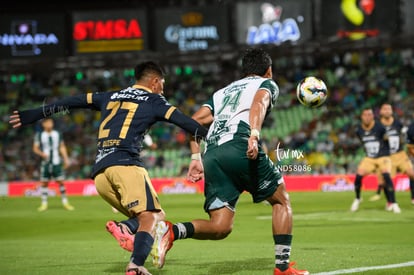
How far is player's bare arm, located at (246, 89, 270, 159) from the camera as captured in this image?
24.4ft

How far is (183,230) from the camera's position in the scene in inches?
305

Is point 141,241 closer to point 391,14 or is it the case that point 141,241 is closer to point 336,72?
point 391,14

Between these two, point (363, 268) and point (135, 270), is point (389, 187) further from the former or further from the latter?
point (135, 270)

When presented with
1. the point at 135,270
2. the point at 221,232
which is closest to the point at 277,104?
the point at 221,232

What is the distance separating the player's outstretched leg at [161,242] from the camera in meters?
7.48

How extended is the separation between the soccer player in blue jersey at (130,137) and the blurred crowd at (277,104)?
874 inches

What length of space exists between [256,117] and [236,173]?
0.61m

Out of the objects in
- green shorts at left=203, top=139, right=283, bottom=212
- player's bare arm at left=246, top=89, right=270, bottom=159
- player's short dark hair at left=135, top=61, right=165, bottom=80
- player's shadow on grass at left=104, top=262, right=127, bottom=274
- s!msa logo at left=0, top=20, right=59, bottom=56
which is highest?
s!msa logo at left=0, top=20, right=59, bottom=56

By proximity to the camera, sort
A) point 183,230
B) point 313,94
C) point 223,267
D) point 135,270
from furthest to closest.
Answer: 1. point 313,94
2. point 223,267
3. point 183,230
4. point 135,270

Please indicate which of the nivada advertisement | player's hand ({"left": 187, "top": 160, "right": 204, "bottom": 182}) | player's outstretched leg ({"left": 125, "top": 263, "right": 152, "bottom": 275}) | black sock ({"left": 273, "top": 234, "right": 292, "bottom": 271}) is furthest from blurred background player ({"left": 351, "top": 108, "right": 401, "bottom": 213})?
the nivada advertisement

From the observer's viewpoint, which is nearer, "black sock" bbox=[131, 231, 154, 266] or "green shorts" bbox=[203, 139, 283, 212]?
"black sock" bbox=[131, 231, 154, 266]

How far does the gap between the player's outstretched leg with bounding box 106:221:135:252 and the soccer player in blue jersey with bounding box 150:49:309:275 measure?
420mm

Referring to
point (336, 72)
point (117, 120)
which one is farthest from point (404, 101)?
point (117, 120)

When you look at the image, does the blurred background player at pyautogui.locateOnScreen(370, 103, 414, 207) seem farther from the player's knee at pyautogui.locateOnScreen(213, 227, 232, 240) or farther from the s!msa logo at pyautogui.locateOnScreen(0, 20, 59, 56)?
the s!msa logo at pyautogui.locateOnScreen(0, 20, 59, 56)
